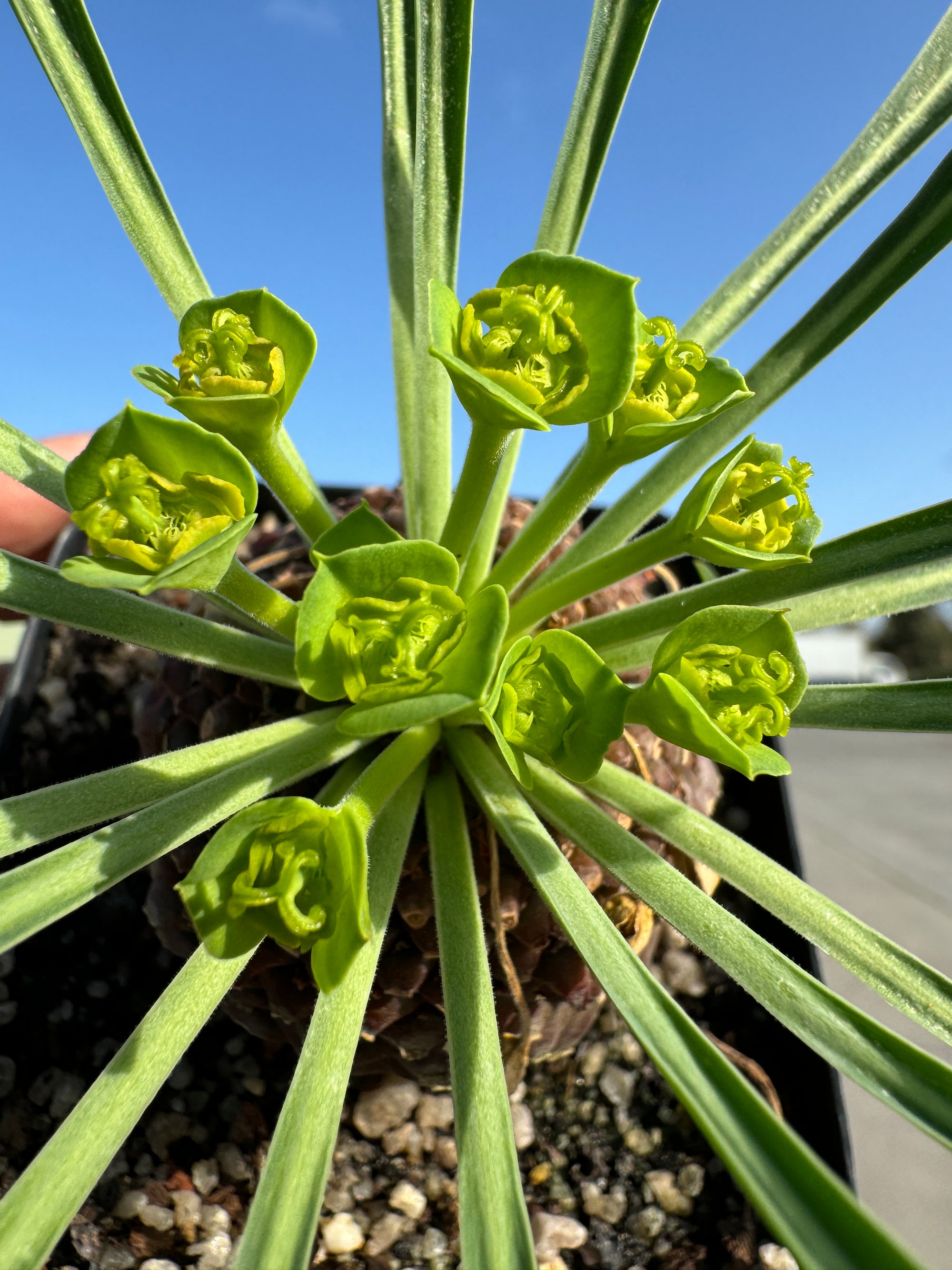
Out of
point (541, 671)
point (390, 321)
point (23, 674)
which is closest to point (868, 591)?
point (541, 671)

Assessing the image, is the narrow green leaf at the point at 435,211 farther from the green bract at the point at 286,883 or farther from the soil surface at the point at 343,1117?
the green bract at the point at 286,883

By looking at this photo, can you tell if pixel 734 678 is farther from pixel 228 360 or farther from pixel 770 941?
pixel 770 941

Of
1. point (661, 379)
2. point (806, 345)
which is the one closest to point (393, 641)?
point (661, 379)

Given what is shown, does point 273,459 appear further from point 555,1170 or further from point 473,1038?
point 555,1170

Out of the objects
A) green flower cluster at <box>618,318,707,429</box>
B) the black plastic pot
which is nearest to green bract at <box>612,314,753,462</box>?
green flower cluster at <box>618,318,707,429</box>

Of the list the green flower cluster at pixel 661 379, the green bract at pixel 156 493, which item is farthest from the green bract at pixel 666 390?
the green bract at pixel 156 493

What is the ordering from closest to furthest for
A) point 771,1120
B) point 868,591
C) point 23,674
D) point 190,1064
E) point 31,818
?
point 771,1120
point 31,818
point 868,591
point 190,1064
point 23,674

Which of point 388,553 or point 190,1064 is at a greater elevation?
point 388,553
